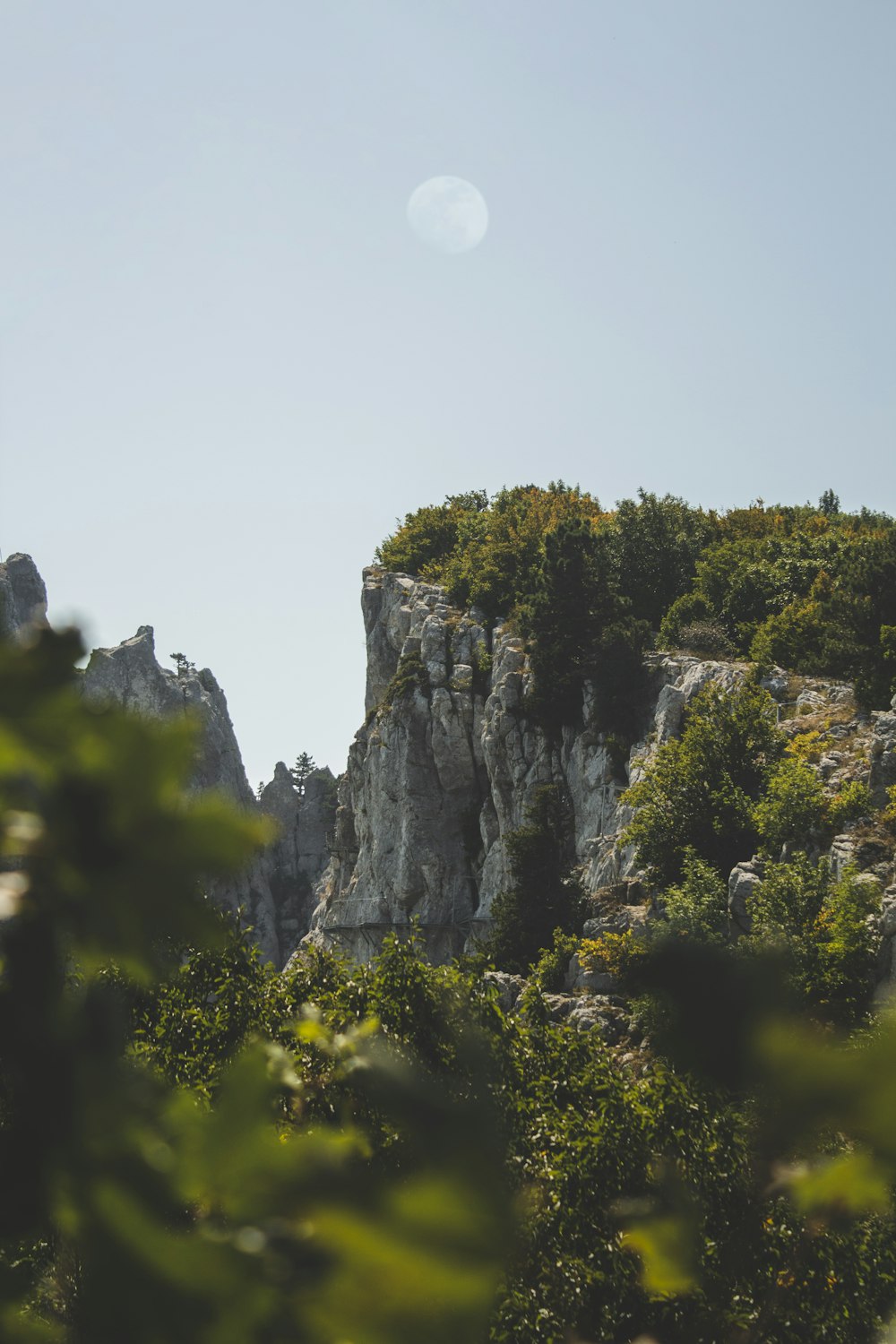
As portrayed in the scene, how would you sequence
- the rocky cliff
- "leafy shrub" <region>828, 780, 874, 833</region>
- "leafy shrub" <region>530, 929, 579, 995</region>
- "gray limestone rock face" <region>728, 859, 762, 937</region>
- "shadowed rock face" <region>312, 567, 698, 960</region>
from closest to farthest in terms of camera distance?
"gray limestone rock face" <region>728, 859, 762, 937</region>
"leafy shrub" <region>828, 780, 874, 833</region>
"leafy shrub" <region>530, 929, 579, 995</region>
the rocky cliff
"shadowed rock face" <region>312, 567, 698, 960</region>

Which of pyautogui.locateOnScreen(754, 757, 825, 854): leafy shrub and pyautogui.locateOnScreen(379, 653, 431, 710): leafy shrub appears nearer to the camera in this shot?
pyautogui.locateOnScreen(754, 757, 825, 854): leafy shrub

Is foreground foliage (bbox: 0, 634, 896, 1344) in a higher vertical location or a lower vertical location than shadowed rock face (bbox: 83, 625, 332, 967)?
lower

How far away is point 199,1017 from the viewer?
12391mm

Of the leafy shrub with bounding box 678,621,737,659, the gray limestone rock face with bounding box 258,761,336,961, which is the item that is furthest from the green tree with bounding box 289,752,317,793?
the leafy shrub with bounding box 678,621,737,659

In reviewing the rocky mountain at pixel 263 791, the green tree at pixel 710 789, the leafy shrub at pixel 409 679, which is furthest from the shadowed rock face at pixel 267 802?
the green tree at pixel 710 789

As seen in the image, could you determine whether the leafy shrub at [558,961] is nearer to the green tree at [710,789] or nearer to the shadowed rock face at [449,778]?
the green tree at [710,789]

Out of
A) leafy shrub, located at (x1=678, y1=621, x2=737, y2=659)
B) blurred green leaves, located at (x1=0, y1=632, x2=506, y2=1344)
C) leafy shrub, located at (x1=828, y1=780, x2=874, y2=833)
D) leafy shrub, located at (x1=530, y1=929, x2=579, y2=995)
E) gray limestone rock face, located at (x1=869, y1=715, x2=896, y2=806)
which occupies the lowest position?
leafy shrub, located at (x1=530, y1=929, x2=579, y2=995)

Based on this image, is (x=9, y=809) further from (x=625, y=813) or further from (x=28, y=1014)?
(x=625, y=813)

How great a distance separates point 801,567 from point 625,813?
490 inches

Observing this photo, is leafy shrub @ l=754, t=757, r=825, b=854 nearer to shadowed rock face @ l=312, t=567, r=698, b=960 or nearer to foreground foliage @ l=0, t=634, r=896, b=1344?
shadowed rock face @ l=312, t=567, r=698, b=960

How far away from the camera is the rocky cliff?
30047 millimetres

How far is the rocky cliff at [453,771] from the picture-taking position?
30.0m

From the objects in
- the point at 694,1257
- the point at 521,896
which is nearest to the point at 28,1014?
the point at 694,1257

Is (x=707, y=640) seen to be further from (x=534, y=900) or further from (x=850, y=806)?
(x=850, y=806)
